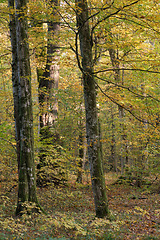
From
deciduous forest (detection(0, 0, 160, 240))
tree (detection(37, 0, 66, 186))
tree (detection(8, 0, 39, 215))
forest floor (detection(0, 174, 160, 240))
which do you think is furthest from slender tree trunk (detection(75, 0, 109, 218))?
tree (detection(37, 0, 66, 186))

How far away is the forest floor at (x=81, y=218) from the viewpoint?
5086 millimetres

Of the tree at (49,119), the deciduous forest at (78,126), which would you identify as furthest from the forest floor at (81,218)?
the tree at (49,119)

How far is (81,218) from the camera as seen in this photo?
6660mm

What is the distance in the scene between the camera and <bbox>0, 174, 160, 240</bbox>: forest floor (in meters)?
5.09

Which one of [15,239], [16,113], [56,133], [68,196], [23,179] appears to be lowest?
[68,196]

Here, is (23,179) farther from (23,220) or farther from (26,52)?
(26,52)

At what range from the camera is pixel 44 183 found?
1087 cm

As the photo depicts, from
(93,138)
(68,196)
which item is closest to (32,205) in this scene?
(93,138)

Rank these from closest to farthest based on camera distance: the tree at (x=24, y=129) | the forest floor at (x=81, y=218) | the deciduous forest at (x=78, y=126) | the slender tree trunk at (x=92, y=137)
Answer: the forest floor at (x=81, y=218) < the deciduous forest at (x=78, y=126) < the slender tree trunk at (x=92, y=137) < the tree at (x=24, y=129)

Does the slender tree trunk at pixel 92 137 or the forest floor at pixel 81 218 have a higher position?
the slender tree trunk at pixel 92 137

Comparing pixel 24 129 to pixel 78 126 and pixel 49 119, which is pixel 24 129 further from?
pixel 49 119

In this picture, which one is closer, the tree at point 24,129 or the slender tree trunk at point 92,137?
the slender tree trunk at point 92,137

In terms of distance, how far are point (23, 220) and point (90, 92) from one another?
389 cm

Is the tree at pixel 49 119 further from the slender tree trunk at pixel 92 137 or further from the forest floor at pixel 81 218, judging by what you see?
the slender tree trunk at pixel 92 137
